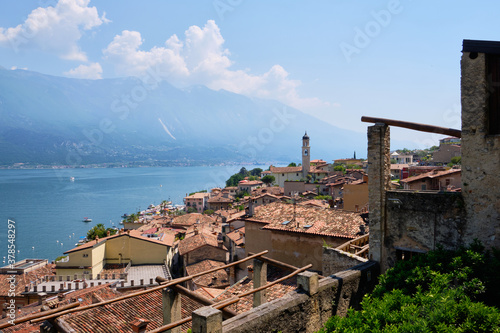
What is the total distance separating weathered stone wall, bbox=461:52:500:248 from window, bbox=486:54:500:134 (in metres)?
0.11

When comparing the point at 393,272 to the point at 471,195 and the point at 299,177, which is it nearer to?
the point at 471,195

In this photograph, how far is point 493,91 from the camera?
8.17 m

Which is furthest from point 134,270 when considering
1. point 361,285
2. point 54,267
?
point 361,285

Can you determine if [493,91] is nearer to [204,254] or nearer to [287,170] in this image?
[204,254]

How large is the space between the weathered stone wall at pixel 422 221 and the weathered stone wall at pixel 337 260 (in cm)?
209

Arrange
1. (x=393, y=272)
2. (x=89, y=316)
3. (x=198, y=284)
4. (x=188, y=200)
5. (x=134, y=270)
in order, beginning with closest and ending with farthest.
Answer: (x=393, y=272) → (x=89, y=316) → (x=198, y=284) → (x=134, y=270) → (x=188, y=200)

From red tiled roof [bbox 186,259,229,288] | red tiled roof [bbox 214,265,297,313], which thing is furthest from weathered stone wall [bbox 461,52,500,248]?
red tiled roof [bbox 186,259,229,288]

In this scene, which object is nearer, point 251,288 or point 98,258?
point 251,288

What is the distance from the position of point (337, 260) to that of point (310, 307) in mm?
5029

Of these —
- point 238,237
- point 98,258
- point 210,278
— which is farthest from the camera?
point 98,258

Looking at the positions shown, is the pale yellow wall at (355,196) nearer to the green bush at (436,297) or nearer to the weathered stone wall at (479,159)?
the weathered stone wall at (479,159)

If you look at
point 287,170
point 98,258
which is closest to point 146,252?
point 98,258

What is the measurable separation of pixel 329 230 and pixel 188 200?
3546 inches

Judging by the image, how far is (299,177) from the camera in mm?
104375
